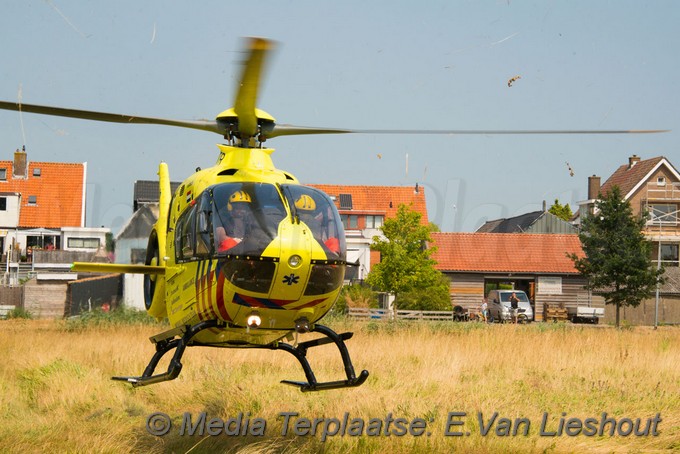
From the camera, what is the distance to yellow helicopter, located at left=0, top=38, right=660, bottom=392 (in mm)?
9883

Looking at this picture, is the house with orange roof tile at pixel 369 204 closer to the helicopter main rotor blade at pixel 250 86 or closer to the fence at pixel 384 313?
the fence at pixel 384 313

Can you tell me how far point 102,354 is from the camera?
67.4 feet

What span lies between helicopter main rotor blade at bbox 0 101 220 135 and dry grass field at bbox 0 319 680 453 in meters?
4.66

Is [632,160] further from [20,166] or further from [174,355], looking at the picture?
[174,355]

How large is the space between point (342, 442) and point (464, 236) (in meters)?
45.3

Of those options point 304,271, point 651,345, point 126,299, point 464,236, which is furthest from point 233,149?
point 464,236

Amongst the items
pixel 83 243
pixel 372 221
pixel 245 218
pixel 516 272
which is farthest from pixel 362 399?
pixel 372 221

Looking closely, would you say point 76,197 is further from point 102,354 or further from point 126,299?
point 102,354

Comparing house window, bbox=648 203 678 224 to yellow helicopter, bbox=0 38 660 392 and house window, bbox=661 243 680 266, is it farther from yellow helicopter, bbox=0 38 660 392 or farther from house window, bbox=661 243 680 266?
yellow helicopter, bbox=0 38 660 392

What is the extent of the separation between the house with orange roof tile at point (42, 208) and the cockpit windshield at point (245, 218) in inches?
2078

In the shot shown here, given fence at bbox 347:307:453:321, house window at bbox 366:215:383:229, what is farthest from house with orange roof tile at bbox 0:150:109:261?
fence at bbox 347:307:453:321

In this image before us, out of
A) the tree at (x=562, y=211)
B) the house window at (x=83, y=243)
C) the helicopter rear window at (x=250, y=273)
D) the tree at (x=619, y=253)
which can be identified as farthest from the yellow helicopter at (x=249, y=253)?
the tree at (x=562, y=211)

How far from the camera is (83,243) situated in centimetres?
6234

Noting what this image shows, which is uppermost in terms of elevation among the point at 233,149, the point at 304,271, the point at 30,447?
the point at 233,149
